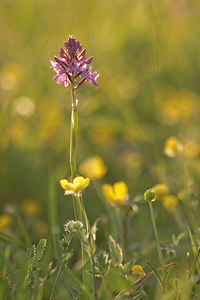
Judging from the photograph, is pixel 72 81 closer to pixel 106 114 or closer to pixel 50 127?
pixel 50 127

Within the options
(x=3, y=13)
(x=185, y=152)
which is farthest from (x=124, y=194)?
(x=3, y=13)

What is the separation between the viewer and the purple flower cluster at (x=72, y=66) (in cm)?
124

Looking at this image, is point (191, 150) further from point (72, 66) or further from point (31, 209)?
point (72, 66)

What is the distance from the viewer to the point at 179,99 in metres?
3.89

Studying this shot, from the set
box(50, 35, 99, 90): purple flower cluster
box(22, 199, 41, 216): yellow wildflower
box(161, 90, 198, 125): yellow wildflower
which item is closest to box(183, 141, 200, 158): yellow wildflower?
box(161, 90, 198, 125): yellow wildflower

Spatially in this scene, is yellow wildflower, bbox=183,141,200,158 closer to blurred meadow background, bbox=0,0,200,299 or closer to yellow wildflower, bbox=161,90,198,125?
blurred meadow background, bbox=0,0,200,299

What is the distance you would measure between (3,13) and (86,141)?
114 inches

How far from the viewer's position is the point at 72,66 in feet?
4.06

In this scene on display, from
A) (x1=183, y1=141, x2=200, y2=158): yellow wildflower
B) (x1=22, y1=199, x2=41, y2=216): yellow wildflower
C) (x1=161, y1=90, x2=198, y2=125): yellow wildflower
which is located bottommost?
(x1=22, y1=199, x2=41, y2=216): yellow wildflower

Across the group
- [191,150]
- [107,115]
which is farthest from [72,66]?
[107,115]

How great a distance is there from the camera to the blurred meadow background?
224cm

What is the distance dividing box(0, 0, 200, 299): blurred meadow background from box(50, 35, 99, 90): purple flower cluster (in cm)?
61

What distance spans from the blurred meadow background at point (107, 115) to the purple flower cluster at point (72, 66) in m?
0.61

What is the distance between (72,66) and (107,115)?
104 inches
